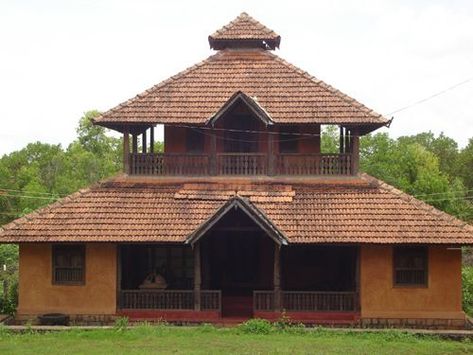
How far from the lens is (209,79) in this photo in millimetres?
20891

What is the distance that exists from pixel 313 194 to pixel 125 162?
5810 mm

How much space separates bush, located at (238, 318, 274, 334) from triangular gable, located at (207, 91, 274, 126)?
5716 mm

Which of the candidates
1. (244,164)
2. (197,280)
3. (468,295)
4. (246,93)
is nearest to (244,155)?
(244,164)

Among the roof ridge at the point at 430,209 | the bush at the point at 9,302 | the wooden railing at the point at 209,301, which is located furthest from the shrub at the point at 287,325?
the bush at the point at 9,302

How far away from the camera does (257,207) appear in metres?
18.0

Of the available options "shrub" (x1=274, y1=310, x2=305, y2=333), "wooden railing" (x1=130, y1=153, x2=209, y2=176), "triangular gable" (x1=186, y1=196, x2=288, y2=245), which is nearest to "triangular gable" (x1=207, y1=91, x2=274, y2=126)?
"wooden railing" (x1=130, y1=153, x2=209, y2=176)

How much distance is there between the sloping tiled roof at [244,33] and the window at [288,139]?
365 centimetres

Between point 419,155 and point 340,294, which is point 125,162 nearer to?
point 340,294

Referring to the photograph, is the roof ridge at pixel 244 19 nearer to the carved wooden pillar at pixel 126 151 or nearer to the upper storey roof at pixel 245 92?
the upper storey roof at pixel 245 92

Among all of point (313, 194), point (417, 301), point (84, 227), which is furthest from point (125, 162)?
point (417, 301)

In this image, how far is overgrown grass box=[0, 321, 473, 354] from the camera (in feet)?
46.4

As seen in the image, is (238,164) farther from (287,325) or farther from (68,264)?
(68,264)

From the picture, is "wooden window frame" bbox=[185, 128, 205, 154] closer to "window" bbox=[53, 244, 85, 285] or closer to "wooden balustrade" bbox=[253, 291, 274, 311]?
"window" bbox=[53, 244, 85, 285]

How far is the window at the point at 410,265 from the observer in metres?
17.8
